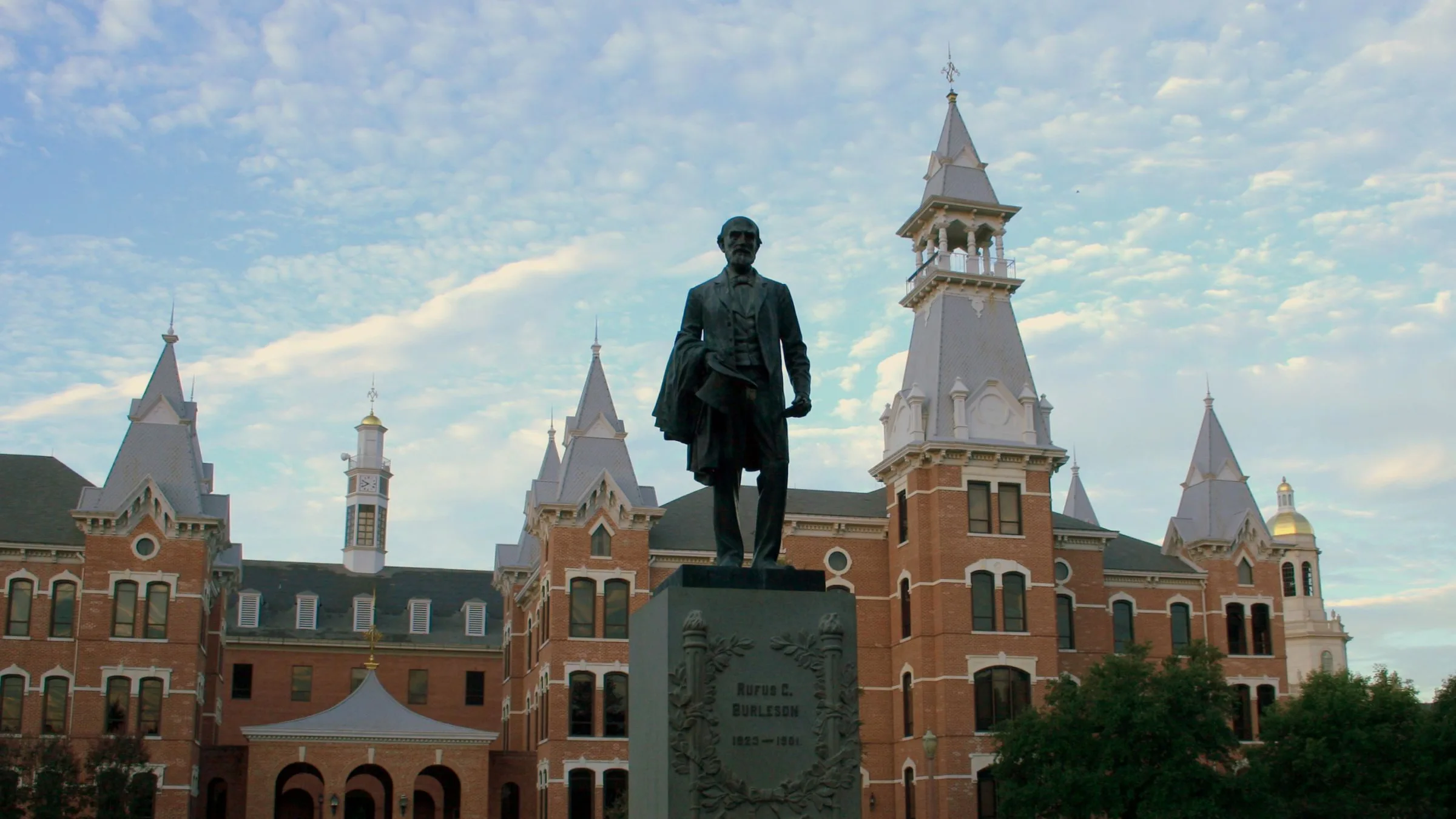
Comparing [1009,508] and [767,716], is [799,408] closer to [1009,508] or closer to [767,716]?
[767,716]

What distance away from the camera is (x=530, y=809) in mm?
52688

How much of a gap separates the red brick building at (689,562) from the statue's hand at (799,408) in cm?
3340

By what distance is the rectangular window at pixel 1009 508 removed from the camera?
4944 cm

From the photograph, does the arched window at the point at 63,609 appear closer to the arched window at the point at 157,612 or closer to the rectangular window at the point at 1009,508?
the arched window at the point at 157,612

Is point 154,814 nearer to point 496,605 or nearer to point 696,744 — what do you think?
point 496,605

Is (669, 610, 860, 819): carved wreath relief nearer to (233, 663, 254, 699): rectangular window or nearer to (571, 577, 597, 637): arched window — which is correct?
(571, 577, 597, 637): arched window

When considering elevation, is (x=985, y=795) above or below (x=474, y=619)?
below

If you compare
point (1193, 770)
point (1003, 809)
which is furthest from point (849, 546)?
point (1193, 770)

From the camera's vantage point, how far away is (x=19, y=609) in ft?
157

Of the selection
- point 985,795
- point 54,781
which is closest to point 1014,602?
point 985,795

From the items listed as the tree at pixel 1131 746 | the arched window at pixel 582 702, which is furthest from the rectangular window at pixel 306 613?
the tree at pixel 1131 746

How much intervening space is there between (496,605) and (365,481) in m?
16.3

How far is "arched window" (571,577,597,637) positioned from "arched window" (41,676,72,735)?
642 inches

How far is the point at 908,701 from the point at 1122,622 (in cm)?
1031
